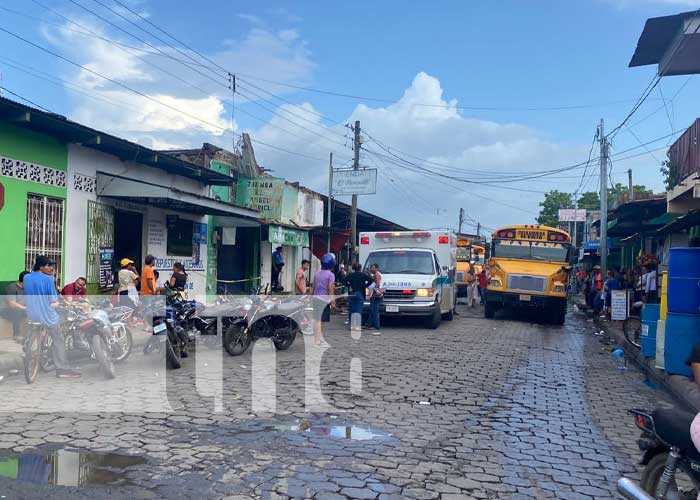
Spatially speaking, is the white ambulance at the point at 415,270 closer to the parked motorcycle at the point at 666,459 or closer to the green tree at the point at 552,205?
the parked motorcycle at the point at 666,459

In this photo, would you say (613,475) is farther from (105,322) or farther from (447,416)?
(105,322)

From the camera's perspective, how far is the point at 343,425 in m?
6.23

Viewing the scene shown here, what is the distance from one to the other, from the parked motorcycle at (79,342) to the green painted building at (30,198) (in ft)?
8.19

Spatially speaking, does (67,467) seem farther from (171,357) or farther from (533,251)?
(533,251)

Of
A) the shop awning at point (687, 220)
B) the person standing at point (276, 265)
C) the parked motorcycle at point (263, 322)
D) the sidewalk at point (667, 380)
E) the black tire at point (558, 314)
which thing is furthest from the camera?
the person standing at point (276, 265)

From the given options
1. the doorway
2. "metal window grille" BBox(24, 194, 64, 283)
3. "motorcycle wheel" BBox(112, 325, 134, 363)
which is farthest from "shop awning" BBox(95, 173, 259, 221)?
"motorcycle wheel" BBox(112, 325, 134, 363)

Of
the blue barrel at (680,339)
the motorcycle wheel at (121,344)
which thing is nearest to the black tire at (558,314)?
the blue barrel at (680,339)

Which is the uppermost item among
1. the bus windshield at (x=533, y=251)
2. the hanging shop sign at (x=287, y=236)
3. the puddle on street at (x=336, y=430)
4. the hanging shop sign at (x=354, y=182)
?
the hanging shop sign at (x=354, y=182)

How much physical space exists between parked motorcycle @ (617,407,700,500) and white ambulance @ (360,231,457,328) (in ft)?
37.0

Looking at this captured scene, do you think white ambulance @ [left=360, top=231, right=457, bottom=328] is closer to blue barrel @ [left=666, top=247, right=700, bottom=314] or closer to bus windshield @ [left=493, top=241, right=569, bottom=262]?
bus windshield @ [left=493, top=241, right=569, bottom=262]

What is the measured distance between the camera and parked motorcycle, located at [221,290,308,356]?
1033 centimetres

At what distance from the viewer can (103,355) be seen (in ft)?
28.0

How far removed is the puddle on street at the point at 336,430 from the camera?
5.86 meters

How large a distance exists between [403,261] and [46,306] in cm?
998
